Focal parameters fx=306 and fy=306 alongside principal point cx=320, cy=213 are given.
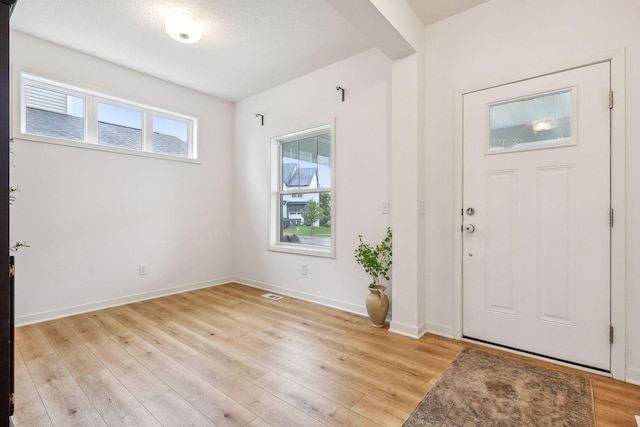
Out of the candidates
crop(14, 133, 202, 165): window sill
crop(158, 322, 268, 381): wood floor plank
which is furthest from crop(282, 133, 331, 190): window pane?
crop(158, 322, 268, 381): wood floor plank

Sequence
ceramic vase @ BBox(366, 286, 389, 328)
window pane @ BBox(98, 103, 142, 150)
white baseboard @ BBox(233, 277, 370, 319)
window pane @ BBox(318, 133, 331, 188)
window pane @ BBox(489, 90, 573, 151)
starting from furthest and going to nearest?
window pane @ BBox(318, 133, 331, 188) < window pane @ BBox(98, 103, 142, 150) < white baseboard @ BBox(233, 277, 370, 319) < ceramic vase @ BBox(366, 286, 389, 328) < window pane @ BBox(489, 90, 573, 151)

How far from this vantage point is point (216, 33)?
2941mm

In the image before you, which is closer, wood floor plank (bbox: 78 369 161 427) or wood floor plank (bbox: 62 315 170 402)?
wood floor plank (bbox: 78 369 161 427)

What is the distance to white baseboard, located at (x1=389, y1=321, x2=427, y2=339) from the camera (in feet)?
8.75

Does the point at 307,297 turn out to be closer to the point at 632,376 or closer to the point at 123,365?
the point at 123,365

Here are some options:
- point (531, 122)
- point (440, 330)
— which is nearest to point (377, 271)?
point (440, 330)

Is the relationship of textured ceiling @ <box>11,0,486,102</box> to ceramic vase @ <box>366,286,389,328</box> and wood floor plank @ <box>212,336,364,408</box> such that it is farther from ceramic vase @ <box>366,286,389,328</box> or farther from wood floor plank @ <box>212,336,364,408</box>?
wood floor plank @ <box>212,336,364,408</box>

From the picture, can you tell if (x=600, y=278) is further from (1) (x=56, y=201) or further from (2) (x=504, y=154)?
(1) (x=56, y=201)

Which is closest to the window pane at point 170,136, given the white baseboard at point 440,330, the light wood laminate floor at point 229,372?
the light wood laminate floor at point 229,372

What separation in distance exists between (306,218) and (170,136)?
218cm

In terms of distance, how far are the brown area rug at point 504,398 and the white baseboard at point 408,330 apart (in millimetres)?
489

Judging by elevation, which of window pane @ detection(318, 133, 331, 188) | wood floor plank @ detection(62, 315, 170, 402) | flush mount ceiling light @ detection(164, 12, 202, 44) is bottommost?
wood floor plank @ detection(62, 315, 170, 402)

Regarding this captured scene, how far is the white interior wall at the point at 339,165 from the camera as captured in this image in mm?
3184

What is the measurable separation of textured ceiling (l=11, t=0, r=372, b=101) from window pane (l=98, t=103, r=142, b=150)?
1.80 ft
